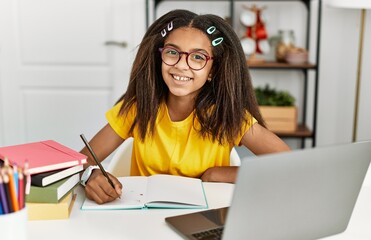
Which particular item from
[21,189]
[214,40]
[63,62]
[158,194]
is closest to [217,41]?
[214,40]

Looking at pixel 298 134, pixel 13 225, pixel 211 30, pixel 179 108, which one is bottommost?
pixel 298 134

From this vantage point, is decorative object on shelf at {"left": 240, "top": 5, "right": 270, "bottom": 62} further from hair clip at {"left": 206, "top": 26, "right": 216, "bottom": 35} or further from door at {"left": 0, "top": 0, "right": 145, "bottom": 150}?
hair clip at {"left": 206, "top": 26, "right": 216, "bottom": 35}

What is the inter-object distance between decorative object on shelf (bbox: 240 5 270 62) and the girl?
5.64 ft

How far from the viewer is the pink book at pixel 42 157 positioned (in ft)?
3.96

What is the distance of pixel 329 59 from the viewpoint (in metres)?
3.51

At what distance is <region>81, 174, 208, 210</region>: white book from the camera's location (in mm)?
1269

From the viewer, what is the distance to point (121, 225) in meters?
1.17

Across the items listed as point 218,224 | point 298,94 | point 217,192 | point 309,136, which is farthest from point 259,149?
point 298,94

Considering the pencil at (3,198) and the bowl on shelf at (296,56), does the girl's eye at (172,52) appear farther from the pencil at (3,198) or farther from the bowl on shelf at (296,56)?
the bowl on shelf at (296,56)

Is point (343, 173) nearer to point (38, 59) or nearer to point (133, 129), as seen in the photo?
point (133, 129)

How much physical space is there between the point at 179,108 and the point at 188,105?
3cm

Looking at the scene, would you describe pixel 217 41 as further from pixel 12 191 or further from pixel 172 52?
pixel 12 191

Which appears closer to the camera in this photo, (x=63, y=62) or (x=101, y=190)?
(x=101, y=190)

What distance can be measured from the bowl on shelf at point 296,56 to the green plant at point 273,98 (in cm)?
21
